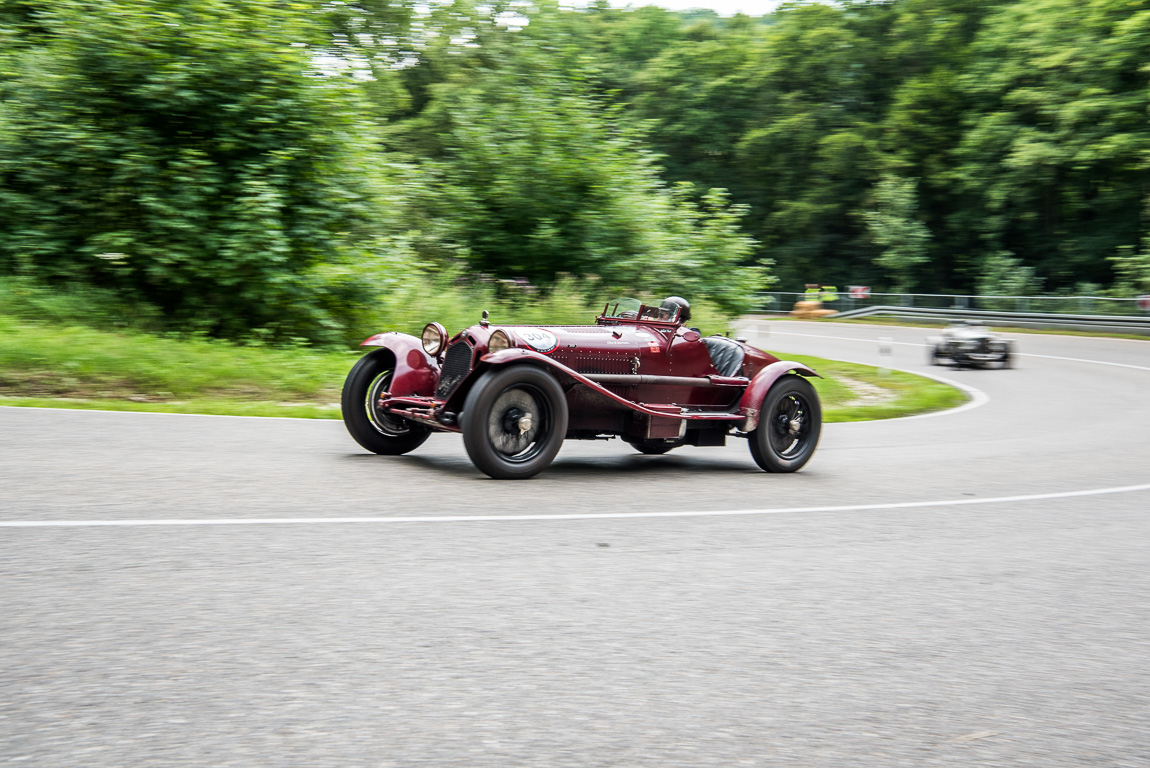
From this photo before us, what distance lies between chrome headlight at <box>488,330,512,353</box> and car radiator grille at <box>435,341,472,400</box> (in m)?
0.26

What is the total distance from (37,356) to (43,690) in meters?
9.52

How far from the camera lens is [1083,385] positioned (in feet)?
70.6

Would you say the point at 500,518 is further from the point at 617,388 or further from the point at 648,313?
the point at 648,313

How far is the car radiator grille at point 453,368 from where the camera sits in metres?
8.32

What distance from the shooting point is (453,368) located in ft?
27.7

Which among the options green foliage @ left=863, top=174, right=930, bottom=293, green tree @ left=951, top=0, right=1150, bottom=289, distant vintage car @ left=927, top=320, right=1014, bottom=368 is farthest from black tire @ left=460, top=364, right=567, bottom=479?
green foliage @ left=863, top=174, right=930, bottom=293

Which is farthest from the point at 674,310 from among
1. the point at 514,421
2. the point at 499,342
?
the point at 514,421

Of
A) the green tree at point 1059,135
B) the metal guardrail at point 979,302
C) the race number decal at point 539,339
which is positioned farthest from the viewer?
the green tree at point 1059,135

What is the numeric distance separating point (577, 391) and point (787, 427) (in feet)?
6.95

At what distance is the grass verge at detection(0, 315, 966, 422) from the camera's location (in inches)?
444

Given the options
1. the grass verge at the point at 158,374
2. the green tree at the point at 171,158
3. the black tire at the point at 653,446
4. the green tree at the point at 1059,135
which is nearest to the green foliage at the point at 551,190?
the green tree at the point at 171,158

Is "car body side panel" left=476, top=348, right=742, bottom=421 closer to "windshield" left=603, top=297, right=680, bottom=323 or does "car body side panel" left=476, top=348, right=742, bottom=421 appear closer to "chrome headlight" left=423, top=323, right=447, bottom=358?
"windshield" left=603, top=297, right=680, bottom=323

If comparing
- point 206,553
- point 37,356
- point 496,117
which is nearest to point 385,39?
point 496,117

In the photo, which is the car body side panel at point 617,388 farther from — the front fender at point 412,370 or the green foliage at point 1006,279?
→ the green foliage at point 1006,279
